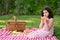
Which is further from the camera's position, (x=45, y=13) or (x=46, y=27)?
(x=45, y=13)

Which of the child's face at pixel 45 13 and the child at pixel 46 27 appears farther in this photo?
the child's face at pixel 45 13

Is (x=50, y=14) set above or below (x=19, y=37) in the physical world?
above

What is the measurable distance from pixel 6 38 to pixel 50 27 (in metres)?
0.95

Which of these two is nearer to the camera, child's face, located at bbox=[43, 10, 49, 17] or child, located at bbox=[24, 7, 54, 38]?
child, located at bbox=[24, 7, 54, 38]

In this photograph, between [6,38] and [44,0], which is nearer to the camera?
[6,38]

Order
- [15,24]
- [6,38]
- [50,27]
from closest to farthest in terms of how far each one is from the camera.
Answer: [6,38]
[50,27]
[15,24]

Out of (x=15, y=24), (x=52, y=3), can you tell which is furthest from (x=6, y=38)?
(x=52, y=3)

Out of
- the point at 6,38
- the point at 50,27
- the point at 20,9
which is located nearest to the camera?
the point at 6,38

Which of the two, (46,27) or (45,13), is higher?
(45,13)

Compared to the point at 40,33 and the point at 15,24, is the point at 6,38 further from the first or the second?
the point at 15,24

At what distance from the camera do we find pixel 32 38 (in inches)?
175

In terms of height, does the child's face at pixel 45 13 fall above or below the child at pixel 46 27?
above

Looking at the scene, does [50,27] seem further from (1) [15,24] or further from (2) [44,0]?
(2) [44,0]

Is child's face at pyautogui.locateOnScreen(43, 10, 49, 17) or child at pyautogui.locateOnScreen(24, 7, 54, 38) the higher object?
child's face at pyautogui.locateOnScreen(43, 10, 49, 17)
